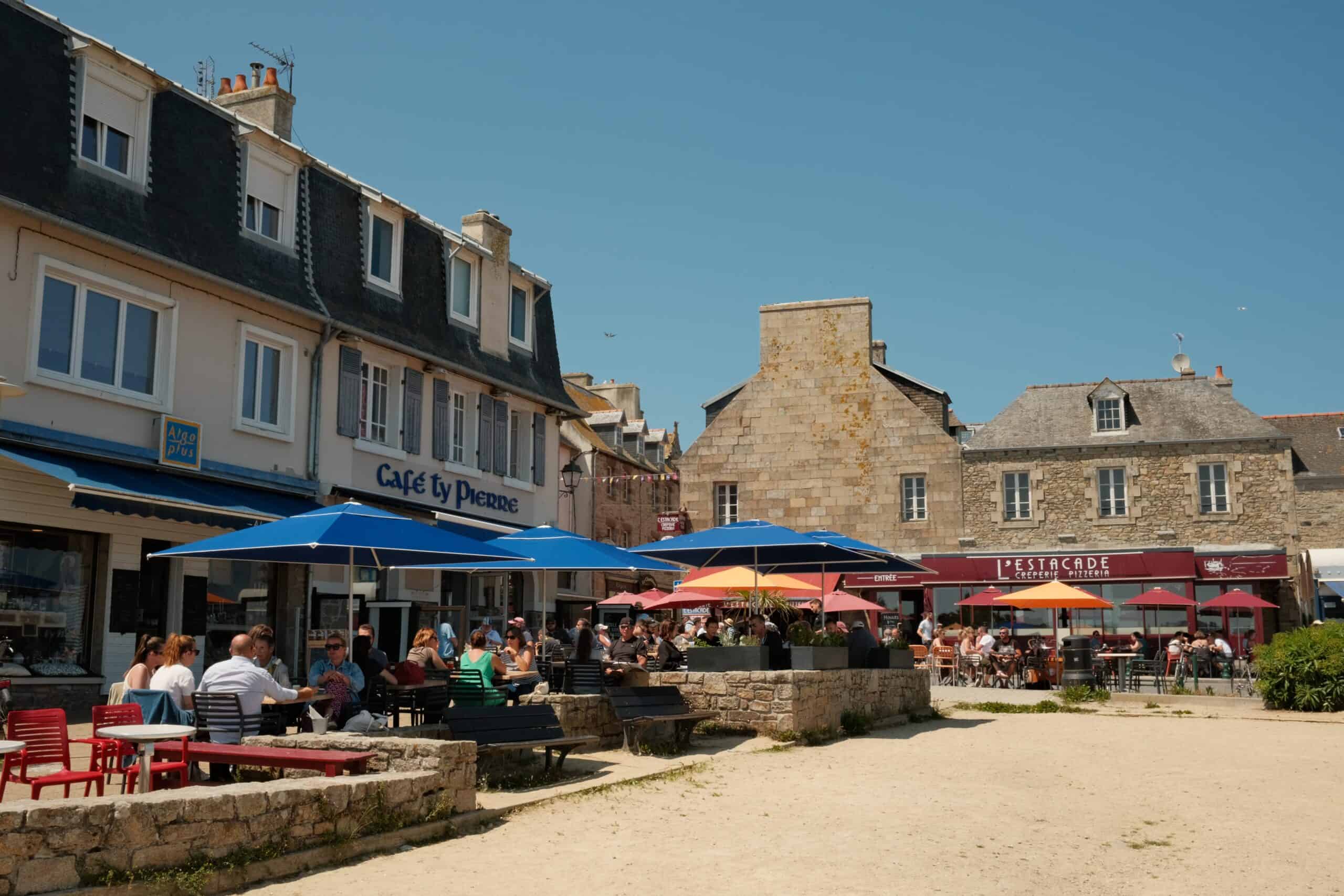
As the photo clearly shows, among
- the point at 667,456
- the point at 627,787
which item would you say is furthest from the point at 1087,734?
the point at 667,456

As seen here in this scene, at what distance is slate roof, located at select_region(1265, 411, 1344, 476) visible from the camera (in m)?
39.0

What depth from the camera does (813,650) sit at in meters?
13.3

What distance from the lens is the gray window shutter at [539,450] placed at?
21812 mm

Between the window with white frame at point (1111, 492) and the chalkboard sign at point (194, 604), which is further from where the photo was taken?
the window with white frame at point (1111, 492)

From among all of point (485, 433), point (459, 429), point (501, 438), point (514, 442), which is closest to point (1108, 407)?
point (514, 442)

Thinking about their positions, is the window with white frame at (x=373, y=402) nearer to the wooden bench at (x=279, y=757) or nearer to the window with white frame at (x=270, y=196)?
the window with white frame at (x=270, y=196)

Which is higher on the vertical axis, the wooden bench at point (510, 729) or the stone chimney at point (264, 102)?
the stone chimney at point (264, 102)

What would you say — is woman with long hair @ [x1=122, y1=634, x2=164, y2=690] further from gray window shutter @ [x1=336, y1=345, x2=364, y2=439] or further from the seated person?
gray window shutter @ [x1=336, y1=345, x2=364, y2=439]

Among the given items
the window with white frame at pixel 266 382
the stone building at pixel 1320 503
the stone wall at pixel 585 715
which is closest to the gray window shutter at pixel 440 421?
the window with white frame at pixel 266 382

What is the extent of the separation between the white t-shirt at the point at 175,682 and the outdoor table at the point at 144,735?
1102 millimetres

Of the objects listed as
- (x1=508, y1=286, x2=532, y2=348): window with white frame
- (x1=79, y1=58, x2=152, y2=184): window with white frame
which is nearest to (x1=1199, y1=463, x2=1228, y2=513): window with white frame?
(x1=508, y1=286, x2=532, y2=348): window with white frame

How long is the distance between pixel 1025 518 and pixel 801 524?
575 centimetres

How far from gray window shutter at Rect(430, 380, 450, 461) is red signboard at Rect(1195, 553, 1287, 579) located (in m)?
19.5

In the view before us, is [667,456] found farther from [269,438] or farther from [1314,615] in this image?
[269,438]
